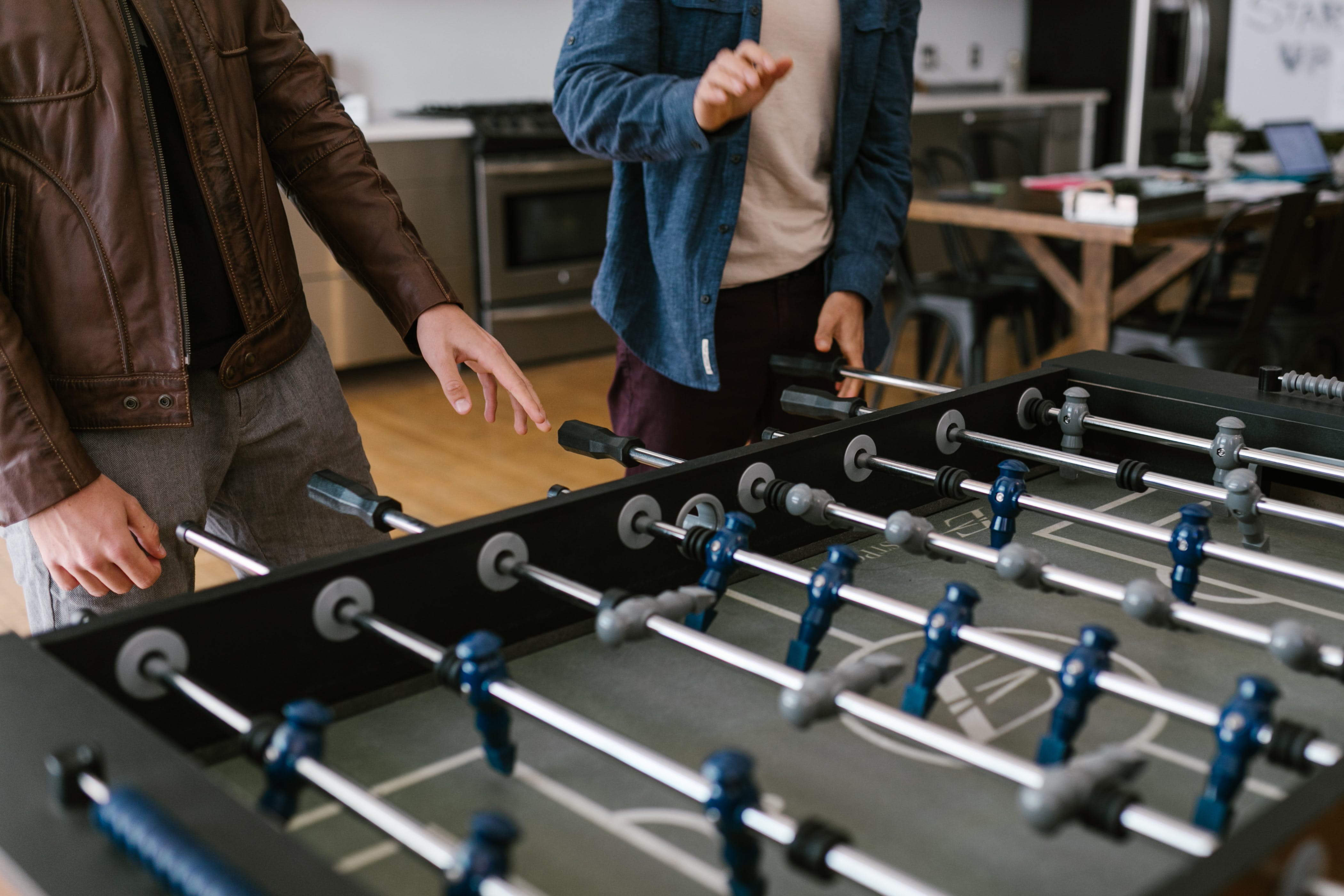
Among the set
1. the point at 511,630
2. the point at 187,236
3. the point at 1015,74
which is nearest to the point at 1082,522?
the point at 511,630

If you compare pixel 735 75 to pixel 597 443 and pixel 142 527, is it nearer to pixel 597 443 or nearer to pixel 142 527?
pixel 597 443

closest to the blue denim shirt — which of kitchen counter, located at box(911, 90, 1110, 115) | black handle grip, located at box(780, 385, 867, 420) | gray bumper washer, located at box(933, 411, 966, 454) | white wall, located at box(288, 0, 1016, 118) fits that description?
black handle grip, located at box(780, 385, 867, 420)

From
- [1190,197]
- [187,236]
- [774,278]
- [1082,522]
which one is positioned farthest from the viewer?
[1190,197]

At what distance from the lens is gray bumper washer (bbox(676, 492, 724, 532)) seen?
40.1 inches

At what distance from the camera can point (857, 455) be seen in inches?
45.4

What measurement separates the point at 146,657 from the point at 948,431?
77 centimetres

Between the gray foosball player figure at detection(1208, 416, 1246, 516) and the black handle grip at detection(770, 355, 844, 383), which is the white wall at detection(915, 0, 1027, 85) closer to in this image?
the black handle grip at detection(770, 355, 844, 383)

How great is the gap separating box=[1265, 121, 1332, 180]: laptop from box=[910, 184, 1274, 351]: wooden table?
65 cm

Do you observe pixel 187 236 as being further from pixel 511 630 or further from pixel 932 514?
pixel 932 514

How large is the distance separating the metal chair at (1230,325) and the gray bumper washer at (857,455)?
7.47 feet

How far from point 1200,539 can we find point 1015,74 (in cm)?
606

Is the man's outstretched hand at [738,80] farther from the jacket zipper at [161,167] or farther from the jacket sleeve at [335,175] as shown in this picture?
the jacket zipper at [161,167]

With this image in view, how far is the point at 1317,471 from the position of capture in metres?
1.08

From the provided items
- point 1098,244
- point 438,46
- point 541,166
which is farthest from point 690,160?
point 438,46
